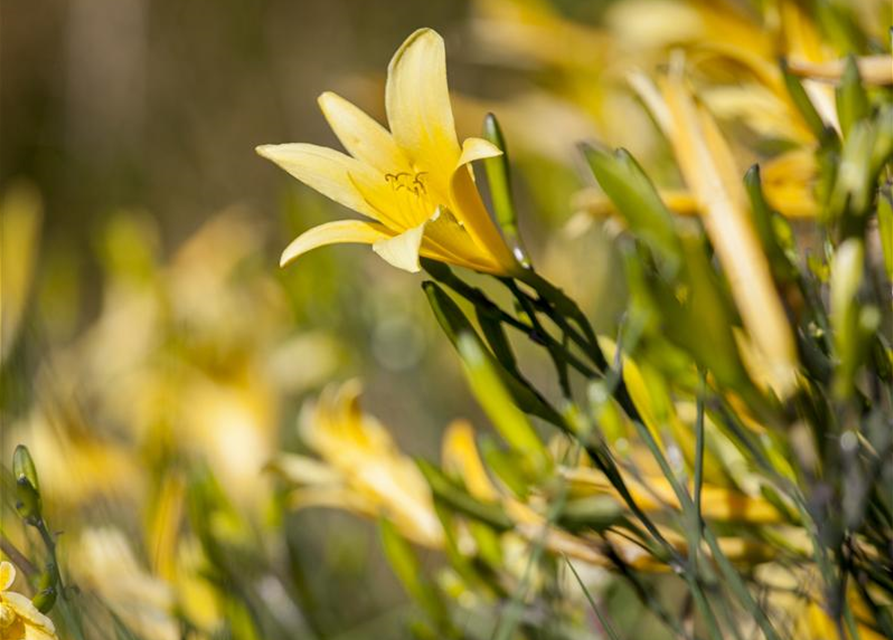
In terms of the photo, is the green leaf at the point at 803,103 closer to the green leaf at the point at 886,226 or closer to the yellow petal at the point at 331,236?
the green leaf at the point at 886,226

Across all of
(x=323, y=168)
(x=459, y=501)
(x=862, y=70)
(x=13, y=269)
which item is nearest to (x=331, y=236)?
(x=323, y=168)

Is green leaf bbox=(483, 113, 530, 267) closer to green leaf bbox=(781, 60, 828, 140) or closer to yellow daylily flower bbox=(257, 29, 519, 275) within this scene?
yellow daylily flower bbox=(257, 29, 519, 275)

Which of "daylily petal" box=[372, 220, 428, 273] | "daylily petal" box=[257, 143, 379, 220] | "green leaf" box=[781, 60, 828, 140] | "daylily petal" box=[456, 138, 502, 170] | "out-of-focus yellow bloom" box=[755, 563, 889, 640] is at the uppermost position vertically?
"daylily petal" box=[257, 143, 379, 220]

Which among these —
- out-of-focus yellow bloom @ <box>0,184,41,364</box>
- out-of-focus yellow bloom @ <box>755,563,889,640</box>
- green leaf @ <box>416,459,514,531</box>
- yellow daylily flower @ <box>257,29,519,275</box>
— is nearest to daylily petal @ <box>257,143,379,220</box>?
yellow daylily flower @ <box>257,29,519,275</box>

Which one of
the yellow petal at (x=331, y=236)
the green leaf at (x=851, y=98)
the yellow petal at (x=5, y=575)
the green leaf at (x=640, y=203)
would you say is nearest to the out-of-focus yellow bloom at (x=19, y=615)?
the yellow petal at (x=5, y=575)

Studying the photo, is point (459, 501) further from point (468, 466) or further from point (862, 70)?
point (862, 70)

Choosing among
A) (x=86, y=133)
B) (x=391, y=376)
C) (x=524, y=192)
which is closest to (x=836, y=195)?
(x=391, y=376)
